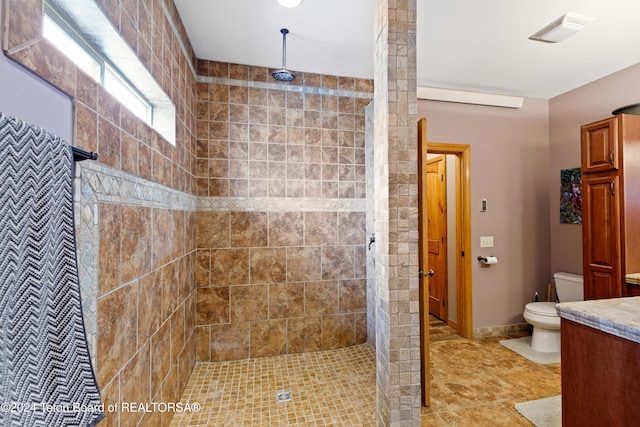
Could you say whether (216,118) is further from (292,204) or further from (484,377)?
(484,377)

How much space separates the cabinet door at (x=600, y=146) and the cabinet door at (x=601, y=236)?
0.09 meters

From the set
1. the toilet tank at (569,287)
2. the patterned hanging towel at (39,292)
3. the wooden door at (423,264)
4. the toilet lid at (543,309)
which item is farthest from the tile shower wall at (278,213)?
the toilet tank at (569,287)

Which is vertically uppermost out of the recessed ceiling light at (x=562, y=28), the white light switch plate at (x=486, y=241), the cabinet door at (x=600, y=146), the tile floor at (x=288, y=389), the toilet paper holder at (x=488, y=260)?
the recessed ceiling light at (x=562, y=28)

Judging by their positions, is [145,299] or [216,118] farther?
[216,118]

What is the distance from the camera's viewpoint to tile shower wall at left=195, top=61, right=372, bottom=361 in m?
2.59

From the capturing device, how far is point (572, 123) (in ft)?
→ 10.2

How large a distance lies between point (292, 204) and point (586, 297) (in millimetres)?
2692

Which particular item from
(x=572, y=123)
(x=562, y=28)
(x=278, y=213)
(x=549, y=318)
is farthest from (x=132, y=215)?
(x=572, y=123)

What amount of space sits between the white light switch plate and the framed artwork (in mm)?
820

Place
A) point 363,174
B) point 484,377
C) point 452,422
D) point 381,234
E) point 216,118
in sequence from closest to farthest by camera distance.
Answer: point 381,234 < point 452,422 < point 484,377 < point 216,118 < point 363,174

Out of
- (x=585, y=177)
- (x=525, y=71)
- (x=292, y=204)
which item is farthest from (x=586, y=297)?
(x=292, y=204)

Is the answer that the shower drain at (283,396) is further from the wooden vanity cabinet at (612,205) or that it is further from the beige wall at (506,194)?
the wooden vanity cabinet at (612,205)

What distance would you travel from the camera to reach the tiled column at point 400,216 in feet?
4.87

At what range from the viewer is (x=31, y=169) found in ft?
2.18
